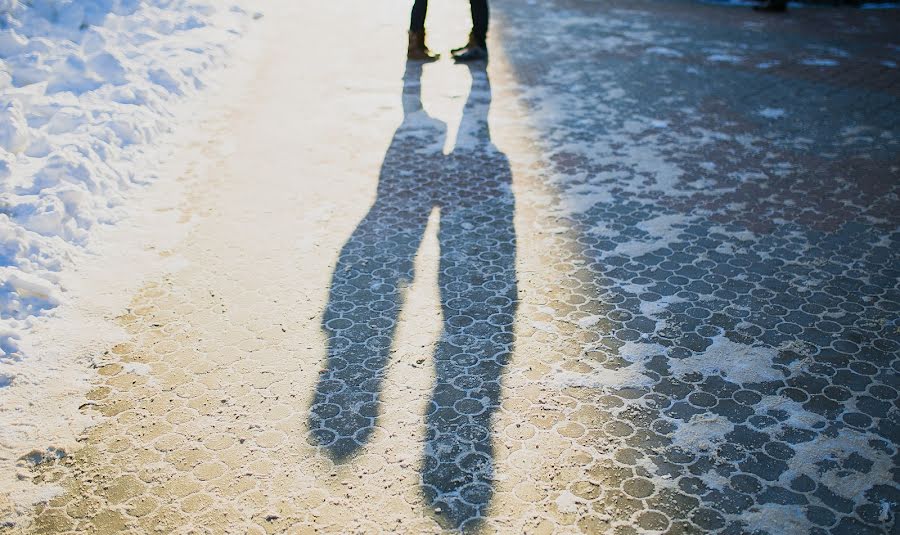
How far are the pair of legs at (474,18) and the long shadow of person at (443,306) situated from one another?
211 cm

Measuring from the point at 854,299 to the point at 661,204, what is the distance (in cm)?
114

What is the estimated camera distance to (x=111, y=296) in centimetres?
318

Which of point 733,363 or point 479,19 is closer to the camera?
point 733,363

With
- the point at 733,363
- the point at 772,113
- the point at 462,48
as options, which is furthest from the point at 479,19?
the point at 733,363

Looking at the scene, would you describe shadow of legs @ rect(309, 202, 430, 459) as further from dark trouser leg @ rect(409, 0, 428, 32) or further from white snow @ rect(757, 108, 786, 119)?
dark trouser leg @ rect(409, 0, 428, 32)

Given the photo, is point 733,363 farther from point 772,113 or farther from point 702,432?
point 772,113

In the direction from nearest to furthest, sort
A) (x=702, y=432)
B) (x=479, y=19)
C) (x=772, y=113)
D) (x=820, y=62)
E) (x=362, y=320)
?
(x=702, y=432) < (x=362, y=320) < (x=772, y=113) < (x=820, y=62) < (x=479, y=19)

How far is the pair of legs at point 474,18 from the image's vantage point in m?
6.72

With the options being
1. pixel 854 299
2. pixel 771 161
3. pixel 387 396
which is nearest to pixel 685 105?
pixel 771 161

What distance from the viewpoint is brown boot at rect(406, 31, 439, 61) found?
675 centimetres

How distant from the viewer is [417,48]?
678 centimetres

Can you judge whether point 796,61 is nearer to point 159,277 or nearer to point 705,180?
point 705,180

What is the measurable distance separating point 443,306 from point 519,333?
1.20 feet

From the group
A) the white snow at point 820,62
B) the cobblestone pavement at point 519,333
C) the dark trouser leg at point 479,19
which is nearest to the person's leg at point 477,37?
the dark trouser leg at point 479,19
